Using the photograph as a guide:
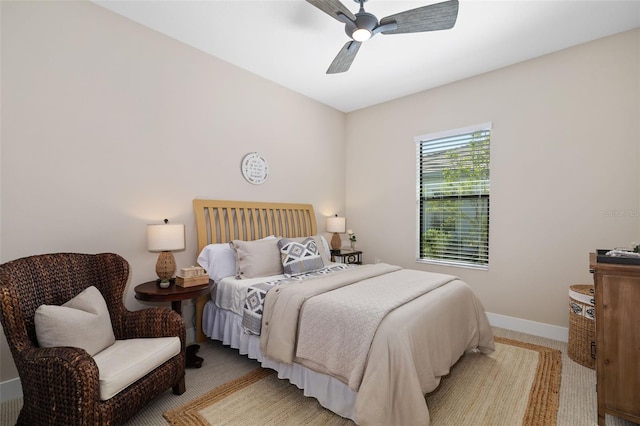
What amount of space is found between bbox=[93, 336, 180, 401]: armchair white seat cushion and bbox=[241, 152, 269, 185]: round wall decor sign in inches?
82.7

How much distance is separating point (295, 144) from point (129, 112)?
2097 mm

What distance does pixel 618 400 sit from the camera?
1.85m

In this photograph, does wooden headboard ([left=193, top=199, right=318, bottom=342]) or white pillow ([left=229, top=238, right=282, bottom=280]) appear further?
wooden headboard ([left=193, top=199, right=318, bottom=342])

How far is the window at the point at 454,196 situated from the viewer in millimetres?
3801

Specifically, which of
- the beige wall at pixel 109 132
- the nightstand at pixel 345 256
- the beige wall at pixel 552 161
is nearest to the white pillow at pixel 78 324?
the beige wall at pixel 109 132

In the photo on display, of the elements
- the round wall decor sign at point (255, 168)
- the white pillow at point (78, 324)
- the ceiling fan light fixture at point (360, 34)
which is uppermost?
the ceiling fan light fixture at point (360, 34)

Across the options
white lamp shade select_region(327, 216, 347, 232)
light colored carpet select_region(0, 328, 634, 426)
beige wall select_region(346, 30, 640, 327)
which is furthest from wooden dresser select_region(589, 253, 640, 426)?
white lamp shade select_region(327, 216, 347, 232)

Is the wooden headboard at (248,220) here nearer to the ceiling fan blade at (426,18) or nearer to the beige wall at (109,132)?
the beige wall at (109,132)

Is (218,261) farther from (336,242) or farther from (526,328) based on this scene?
(526,328)

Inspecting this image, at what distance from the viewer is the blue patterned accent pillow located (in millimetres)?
3107

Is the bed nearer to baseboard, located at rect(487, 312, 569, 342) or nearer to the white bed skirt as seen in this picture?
the white bed skirt

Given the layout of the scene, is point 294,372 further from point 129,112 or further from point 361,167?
point 361,167

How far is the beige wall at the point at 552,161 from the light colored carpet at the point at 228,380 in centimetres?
75

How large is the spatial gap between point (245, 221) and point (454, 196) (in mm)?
2703
